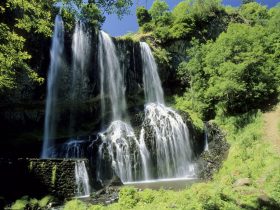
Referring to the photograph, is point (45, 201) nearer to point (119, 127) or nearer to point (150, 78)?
point (119, 127)

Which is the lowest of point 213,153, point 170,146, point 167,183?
point 167,183

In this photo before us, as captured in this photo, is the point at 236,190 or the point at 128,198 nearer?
the point at 236,190

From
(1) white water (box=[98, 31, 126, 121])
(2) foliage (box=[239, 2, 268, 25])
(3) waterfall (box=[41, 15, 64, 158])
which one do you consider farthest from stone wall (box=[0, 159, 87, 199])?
(2) foliage (box=[239, 2, 268, 25])

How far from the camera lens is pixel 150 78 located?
3328cm

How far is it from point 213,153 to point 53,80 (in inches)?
Answer: 543

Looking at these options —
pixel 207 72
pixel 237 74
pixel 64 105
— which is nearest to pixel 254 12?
pixel 207 72

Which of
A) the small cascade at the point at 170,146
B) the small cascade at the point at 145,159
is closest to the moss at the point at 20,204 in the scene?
the small cascade at the point at 145,159

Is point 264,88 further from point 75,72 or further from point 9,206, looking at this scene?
point 9,206

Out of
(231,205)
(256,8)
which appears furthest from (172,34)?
(231,205)

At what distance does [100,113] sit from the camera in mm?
29500

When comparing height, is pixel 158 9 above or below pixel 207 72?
above

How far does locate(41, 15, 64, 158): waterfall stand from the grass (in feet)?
44.9

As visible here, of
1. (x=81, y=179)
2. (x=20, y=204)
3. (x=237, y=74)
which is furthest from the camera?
(x=237, y=74)

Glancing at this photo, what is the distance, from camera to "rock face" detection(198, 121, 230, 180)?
909 inches
